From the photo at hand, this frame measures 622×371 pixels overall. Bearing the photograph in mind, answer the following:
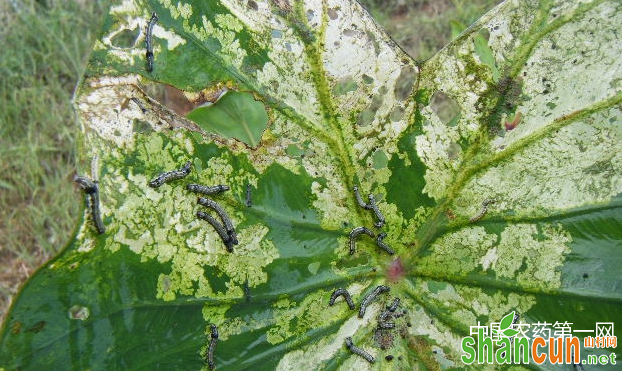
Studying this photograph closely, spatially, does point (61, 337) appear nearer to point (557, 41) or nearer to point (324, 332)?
point (324, 332)

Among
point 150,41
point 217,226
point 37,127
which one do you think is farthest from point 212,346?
point 37,127

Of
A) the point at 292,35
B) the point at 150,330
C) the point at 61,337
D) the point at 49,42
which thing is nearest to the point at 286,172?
the point at 292,35

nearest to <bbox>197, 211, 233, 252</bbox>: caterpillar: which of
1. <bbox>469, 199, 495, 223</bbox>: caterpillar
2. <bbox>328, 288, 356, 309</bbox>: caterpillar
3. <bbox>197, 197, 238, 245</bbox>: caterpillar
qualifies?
<bbox>197, 197, 238, 245</bbox>: caterpillar

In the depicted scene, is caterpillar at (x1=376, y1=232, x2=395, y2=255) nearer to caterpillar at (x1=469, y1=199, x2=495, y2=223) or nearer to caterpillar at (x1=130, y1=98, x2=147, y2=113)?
caterpillar at (x1=469, y1=199, x2=495, y2=223)

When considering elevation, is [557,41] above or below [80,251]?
above

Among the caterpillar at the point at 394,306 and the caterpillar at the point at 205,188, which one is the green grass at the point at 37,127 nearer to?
the caterpillar at the point at 205,188

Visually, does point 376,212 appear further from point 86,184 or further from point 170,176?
point 86,184
